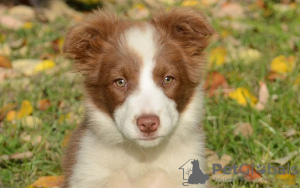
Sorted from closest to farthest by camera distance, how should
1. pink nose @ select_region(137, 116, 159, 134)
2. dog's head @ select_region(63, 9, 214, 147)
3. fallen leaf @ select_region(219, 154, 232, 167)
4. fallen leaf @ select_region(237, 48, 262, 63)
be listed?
pink nose @ select_region(137, 116, 159, 134), dog's head @ select_region(63, 9, 214, 147), fallen leaf @ select_region(219, 154, 232, 167), fallen leaf @ select_region(237, 48, 262, 63)

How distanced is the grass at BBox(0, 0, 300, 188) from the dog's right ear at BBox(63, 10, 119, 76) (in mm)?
332

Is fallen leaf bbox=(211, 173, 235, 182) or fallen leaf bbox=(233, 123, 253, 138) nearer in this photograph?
fallen leaf bbox=(211, 173, 235, 182)

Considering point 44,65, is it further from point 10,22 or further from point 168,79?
point 168,79

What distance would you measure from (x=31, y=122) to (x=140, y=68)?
2.03 metres

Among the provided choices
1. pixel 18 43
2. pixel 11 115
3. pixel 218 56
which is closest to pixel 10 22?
pixel 18 43

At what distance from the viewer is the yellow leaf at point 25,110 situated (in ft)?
17.7

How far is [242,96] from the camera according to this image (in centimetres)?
570

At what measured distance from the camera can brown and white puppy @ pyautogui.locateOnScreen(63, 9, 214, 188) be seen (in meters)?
3.80

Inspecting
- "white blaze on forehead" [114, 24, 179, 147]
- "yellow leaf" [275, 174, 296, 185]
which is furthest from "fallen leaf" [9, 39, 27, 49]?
"yellow leaf" [275, 174, 296, 185]

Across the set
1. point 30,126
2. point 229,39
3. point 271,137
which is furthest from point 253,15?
point 30,126

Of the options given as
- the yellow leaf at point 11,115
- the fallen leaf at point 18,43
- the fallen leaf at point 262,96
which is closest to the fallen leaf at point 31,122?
the yellow leaf at point 11,115

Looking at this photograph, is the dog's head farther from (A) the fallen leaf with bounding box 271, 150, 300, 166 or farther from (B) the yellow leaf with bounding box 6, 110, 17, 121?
(B) the yellow leaf with bounding box 6, 110, 17, 121

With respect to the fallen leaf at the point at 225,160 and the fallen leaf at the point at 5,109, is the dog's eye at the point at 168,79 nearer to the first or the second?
the fallen leaf at the point at 225,160

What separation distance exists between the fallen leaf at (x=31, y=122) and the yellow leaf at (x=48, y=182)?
821mm
